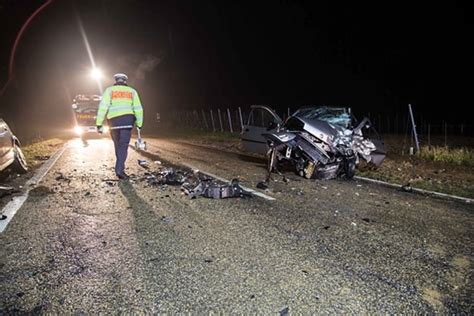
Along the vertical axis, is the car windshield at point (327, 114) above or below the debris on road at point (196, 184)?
above

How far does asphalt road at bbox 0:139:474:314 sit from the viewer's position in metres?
2.93

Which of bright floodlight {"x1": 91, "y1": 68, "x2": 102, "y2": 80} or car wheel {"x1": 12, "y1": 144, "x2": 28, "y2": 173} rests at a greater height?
bright floodlight {"x1": 91, "y1": 68, "x2": 102, "y2": 80}

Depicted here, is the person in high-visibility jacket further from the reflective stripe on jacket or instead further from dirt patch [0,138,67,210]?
dirt patch [0,138,67,210]

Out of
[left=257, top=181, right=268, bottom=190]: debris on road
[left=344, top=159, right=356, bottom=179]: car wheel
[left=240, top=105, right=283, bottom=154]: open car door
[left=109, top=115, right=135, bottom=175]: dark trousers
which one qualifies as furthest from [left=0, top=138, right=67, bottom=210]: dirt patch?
[left=344, top=159, right=356, bottom=179]: car wheel

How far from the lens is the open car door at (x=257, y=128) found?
10000 mm

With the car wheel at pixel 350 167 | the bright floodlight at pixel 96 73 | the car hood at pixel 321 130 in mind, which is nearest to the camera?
the car hood at pixel 321 130

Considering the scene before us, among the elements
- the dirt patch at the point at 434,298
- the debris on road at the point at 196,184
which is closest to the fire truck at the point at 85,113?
the debris on road at the point at 196,184

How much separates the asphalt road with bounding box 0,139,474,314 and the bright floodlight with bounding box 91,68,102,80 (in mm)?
34509

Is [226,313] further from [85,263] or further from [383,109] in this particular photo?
[383,109]

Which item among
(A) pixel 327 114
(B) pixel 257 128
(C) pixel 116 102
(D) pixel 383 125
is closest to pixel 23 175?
(C) pixel 116 102

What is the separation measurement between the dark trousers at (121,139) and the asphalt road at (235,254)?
1261mm

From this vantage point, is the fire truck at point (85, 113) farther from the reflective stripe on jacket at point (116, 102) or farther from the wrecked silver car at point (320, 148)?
the wrecked silver car at point (320, 148)

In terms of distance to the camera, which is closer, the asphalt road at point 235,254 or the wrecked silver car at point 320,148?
the asphalt road at point 235,254

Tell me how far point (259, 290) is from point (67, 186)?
509 centimetres
